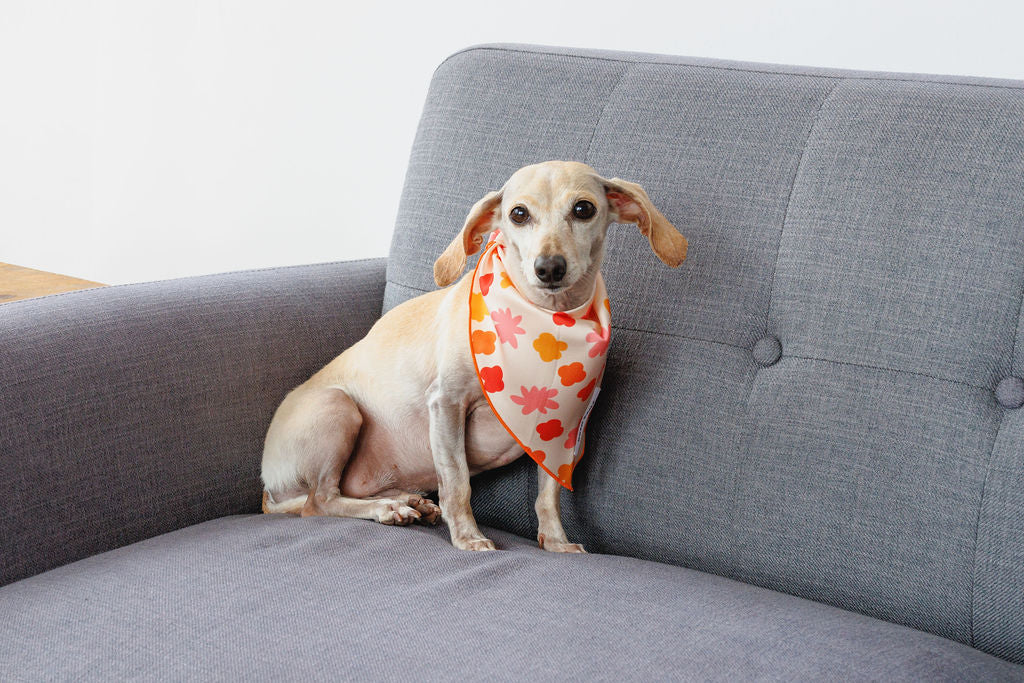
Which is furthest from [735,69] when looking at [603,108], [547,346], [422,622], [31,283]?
[31,283]

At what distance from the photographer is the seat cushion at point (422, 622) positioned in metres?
1.12

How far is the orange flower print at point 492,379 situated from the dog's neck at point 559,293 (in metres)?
0.13

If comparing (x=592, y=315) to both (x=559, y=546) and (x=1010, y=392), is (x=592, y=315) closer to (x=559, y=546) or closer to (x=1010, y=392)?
(x=559, y=546)

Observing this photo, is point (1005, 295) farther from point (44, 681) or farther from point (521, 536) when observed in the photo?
point (44, 681)

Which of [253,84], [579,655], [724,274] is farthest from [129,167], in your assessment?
[579,655]

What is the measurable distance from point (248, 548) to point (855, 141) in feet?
3.62

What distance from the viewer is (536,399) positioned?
1559 mm

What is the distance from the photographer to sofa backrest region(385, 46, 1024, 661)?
1.29m

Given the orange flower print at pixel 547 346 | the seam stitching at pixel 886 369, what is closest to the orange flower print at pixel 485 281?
the orange flower print at pixel 547 346

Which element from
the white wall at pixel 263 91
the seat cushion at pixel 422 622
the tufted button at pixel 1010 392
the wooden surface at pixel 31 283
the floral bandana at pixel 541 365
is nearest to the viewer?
the seat cushion at pixel 422 622

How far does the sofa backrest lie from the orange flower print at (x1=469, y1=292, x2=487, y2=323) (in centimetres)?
23

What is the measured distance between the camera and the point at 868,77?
1531mm

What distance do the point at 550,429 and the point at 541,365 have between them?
0.10 m

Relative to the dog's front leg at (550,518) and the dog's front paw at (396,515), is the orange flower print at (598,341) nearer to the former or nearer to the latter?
the dog's front leg at (550,518)
